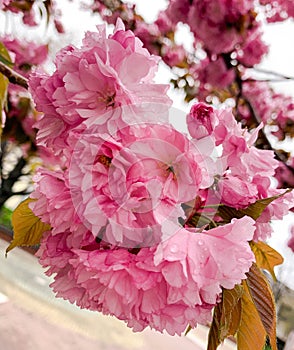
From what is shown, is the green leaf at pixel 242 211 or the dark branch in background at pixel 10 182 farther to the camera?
the dark branch in background at pixel 10 182

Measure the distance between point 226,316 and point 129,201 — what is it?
8 cm

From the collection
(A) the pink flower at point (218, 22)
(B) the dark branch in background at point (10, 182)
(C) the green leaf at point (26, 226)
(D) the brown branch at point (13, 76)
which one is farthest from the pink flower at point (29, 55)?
(C) the green leaf at point (26, 226)

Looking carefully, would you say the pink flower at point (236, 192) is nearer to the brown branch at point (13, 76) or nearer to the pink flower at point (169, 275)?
the pink flower at point (169, 275)

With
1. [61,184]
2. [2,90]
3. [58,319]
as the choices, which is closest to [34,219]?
Answer: [61,184]

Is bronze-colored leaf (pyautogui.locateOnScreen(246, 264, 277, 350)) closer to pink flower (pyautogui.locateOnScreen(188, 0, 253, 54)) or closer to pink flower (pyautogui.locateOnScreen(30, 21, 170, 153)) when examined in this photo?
pink flower (pyautogui.locateOnScreen(30, 21, 170, 153))

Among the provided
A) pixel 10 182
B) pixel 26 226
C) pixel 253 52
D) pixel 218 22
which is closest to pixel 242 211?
pixel 26 226

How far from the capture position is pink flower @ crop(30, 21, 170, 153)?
23cm

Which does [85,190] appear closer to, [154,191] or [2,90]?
[154,191]

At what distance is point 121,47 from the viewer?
23 cm

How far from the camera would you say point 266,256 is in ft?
1.03

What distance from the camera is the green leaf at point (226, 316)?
23cm

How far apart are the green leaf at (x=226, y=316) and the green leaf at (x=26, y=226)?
10 cm

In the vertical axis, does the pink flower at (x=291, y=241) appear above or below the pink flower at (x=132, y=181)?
below

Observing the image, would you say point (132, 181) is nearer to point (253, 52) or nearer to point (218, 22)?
point (218, 22)
